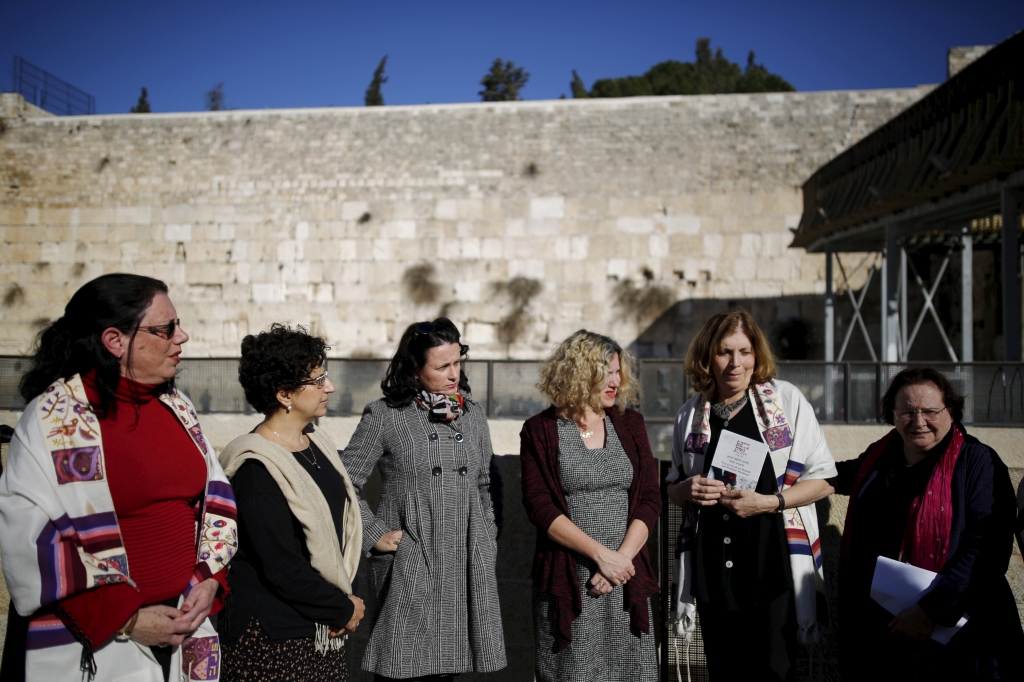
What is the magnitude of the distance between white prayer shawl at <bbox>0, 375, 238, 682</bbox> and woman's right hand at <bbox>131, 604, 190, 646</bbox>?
35 millimetres

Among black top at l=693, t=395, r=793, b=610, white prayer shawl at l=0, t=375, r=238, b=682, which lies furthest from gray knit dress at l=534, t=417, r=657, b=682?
white prayer shawl at l=0, t=375, r=238, b=682

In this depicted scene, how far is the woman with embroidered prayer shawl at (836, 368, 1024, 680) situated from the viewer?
2080 millimetres

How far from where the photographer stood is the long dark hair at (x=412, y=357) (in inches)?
104

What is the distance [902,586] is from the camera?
7.02 feet

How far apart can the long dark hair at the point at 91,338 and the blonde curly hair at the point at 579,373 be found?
1388 millimetres

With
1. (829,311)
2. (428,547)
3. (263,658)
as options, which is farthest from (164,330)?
(829,311)

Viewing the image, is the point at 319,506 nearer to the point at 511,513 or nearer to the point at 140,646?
the point at 140,646

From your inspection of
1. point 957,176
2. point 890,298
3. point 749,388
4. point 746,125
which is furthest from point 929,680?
point 746,125

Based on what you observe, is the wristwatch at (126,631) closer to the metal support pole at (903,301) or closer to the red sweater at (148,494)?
the red sweater at (148,494)

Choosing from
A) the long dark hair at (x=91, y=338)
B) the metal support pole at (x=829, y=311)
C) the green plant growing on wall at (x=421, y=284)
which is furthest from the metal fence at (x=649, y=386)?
the long dark hair at (x=91, y=338)

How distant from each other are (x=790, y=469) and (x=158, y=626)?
1.98 m

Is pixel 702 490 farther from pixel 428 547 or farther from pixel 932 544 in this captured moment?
pixel 428 547

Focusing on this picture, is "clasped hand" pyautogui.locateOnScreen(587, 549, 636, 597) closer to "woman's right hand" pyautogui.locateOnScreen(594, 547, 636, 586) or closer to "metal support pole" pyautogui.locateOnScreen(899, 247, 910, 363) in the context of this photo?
"woman's right hand" pyautogui.locateOnScreen(594, 547, 636, 586)

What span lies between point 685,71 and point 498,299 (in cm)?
3277
